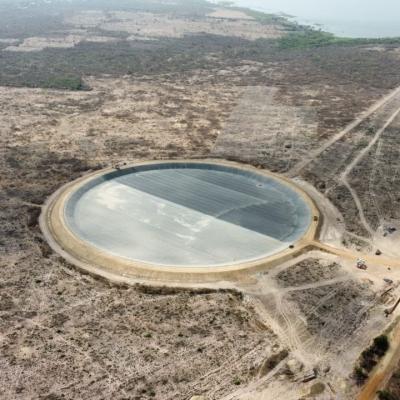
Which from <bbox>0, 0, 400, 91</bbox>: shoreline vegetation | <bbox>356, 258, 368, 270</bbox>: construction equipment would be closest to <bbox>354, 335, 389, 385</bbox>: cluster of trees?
<bbox>356, 258, 368, 270</bbox>: construction equipment

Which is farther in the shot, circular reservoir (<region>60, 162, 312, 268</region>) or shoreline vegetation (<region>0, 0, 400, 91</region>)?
shoreline vegetation (<region>0, 0, 400, 91</region>)

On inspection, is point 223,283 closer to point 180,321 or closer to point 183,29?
point 180,321

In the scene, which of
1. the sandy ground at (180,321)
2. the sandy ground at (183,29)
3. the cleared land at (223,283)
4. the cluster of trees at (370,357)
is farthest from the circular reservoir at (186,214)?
the sandy ground at (183,29)

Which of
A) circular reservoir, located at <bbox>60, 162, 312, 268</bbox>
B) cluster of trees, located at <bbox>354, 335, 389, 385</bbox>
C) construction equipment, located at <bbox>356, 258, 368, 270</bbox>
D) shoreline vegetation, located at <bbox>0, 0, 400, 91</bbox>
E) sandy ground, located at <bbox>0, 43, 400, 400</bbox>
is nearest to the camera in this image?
sandy ground, located at <bbox>0, 43, 400, 400</bbox>

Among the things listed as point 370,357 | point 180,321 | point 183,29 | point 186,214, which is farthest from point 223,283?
point 183,29

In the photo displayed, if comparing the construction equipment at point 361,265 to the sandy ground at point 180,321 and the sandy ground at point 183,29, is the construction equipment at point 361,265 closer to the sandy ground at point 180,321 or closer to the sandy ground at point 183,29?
the sandy ground at point 180,321

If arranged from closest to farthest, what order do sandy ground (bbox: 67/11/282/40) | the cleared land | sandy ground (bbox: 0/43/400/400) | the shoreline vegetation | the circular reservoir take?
1. sandy ground (bbox: 0/43/400/400)
2. the cleared land
3. the circular reservoir
4. the shoreline vegetation
5. sandy ground (bbox: 67/11/282/40)

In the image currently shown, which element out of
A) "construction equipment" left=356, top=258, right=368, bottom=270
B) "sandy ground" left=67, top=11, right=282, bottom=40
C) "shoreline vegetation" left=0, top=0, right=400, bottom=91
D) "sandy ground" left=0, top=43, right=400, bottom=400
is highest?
"sandy ground" left=67, top=11, right=282, bottom=40

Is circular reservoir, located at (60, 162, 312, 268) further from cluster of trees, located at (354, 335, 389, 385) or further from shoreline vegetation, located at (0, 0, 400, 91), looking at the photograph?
shoreline vegetation, located at (0, 0, 400, 91)
